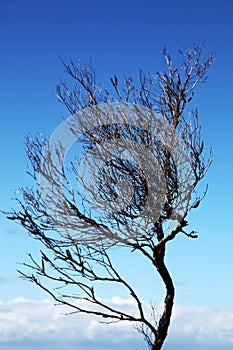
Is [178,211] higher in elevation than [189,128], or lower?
lower

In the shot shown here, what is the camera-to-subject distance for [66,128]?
6648 mm

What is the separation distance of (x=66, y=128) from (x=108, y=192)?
880 mm

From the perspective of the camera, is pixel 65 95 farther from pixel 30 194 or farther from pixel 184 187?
pixel 184 187

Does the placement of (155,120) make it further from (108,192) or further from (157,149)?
(108,192)

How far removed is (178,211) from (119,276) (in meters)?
0.99

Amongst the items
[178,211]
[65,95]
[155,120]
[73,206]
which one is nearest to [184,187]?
[178,211]

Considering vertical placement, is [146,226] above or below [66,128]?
below

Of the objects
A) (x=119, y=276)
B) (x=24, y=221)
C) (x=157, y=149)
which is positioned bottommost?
(x=119, y=276)

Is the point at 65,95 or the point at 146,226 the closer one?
the point at 146,226

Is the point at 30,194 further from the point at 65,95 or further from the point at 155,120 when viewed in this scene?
the point at 155,120

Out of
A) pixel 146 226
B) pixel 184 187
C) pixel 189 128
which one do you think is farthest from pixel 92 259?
pixel 189 128

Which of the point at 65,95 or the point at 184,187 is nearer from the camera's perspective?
the point at 184,187

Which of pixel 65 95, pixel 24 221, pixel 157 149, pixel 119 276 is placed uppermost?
→ pixel 65 95

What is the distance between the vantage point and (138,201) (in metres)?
6.42
